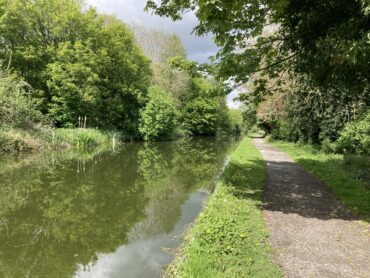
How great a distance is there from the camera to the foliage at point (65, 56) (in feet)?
83.2

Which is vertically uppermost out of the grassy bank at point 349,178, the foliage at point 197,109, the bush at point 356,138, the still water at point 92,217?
the foliage at point 197,109

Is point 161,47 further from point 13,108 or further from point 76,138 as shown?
point 13,108

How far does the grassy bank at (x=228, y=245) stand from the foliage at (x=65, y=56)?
68.1ft

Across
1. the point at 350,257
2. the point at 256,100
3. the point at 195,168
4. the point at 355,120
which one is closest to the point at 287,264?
the point at 350,257

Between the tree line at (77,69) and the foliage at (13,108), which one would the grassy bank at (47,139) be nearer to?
the foliage at (13,108)

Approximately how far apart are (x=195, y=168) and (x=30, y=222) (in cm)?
997

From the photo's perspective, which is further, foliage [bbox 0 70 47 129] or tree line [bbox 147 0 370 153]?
foliage [bbox 0 70 47 129]

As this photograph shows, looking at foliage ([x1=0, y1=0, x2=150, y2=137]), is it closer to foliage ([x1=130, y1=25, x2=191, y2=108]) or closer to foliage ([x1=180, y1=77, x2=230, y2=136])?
foliage ([x1=130, y1=25, x2=191, y2=108])

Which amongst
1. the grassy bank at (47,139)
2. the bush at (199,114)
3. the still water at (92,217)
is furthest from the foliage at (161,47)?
the still water at (92,217)

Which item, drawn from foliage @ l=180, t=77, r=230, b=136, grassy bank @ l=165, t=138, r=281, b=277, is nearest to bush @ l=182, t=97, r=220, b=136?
foliage @ l=180, t=77, r=230, b=136

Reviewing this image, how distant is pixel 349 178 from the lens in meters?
11.1

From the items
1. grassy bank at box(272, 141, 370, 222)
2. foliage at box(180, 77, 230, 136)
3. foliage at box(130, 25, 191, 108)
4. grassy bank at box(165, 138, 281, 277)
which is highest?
foliage at box(130, 25, 191, 108)

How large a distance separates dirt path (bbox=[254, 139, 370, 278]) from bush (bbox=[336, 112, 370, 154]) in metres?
6.35

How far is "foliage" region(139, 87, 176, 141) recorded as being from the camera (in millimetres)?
31241
